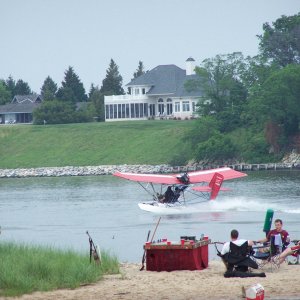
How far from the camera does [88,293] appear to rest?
19.7 meters

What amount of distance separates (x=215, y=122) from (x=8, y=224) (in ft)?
156

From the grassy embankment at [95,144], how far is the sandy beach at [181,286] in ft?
210

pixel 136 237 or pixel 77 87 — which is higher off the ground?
pixel 77 87

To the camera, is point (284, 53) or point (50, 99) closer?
point (284, 53)

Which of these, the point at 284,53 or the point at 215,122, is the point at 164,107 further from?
the point at 215,122

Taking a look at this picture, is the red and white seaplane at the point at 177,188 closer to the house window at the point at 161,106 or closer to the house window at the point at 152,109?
the house window at the point at 161,106

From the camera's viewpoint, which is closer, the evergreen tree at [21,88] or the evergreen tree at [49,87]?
the evergreen tree at [49,87]

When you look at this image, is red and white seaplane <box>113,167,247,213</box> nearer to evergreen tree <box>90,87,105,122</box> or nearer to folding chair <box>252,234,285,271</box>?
folding chair <box>252,234,285,271</box>

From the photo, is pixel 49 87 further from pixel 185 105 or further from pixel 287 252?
pixel 287 252

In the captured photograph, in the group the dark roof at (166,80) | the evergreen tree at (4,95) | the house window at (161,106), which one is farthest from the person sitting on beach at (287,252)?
the evergreen tree at (4,95)

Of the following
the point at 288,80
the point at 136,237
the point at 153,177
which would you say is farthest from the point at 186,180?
the point at 288,80

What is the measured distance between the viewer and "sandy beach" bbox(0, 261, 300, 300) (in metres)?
19.2

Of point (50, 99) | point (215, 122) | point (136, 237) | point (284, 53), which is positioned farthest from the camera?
point (50, 99)

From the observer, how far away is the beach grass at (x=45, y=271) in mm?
19969
